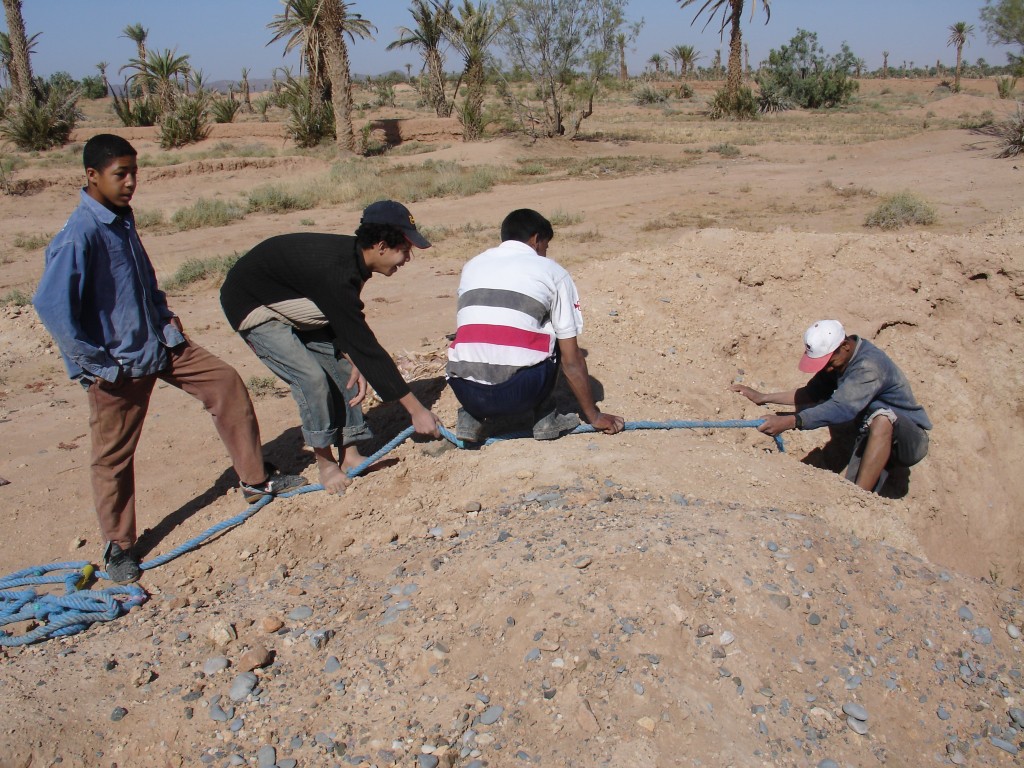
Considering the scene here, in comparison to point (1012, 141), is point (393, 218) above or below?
below

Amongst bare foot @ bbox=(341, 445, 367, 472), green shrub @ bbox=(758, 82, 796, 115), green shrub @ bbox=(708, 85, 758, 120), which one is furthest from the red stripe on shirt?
green shrub @ bbox=(758, 82, 796, 115)

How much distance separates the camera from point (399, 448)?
4.24 meters

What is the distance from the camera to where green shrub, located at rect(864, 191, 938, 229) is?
952 cm

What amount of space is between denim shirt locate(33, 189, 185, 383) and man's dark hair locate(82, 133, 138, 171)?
0.14 metres

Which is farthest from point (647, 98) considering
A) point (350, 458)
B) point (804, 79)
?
point (350, 458)

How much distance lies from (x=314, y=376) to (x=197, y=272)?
624 centimetres

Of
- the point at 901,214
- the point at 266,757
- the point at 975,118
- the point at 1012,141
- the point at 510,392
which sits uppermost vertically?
the point at 975,118

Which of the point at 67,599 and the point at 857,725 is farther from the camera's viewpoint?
the point at 67,599

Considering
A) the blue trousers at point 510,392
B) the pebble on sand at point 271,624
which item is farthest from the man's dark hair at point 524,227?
the pebble on sand at point 271,624

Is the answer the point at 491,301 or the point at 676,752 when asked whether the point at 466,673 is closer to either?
the point at 676,752

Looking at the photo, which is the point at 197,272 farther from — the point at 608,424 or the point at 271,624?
the point at 271,624

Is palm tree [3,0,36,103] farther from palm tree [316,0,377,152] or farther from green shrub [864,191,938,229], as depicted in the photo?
green shrub [864,191,938,229]

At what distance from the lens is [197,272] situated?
29.7ft

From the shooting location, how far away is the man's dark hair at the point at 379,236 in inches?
130
